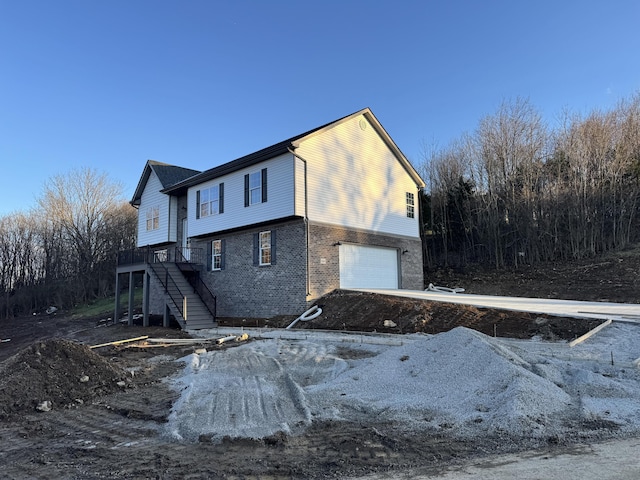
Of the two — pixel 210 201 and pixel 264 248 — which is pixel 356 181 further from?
pixel 210 201

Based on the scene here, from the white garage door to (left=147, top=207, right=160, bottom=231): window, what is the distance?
470 inches

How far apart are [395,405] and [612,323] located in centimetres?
756

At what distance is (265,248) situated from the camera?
58.6 ft

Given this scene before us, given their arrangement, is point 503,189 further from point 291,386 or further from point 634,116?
point 291,386

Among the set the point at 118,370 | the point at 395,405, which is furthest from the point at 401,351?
the point at 118,370

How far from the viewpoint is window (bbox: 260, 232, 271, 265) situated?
17734 millimetres

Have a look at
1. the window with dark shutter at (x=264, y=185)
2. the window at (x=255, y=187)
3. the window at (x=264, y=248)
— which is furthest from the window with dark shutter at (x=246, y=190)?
Answer: the window at (x=264, y=248)

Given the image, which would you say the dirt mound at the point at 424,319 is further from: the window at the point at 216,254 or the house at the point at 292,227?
the window at the point at 216,254

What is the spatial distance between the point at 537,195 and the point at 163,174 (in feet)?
70.7

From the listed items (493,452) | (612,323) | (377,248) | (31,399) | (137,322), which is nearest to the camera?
(493,452)

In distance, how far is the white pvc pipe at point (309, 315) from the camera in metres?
15.2

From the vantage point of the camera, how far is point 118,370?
7938 millimetres

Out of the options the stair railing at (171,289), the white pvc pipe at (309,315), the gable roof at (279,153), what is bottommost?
the white pvc pipe at (309,315)

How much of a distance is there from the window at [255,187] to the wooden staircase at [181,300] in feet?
15.3
